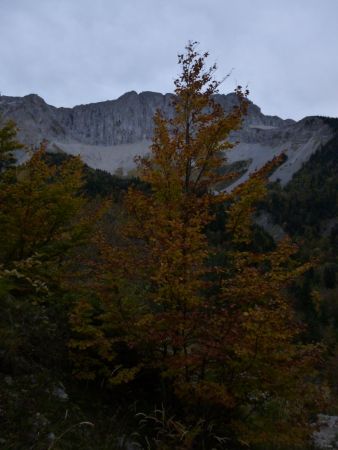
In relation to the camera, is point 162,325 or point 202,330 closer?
point 202,330

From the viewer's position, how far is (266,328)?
5984 millimetres

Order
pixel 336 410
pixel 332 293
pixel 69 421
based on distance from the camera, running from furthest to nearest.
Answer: pixel 332 293 → pixel 336 410 → pixel 69 421

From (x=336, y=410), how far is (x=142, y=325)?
1032cm

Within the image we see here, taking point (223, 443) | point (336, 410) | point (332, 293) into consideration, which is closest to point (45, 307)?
point (223, 443)

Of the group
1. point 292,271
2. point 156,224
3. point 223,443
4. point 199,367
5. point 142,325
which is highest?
point 156,224

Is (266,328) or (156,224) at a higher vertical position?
(156,224)

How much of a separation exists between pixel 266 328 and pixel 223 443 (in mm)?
2194

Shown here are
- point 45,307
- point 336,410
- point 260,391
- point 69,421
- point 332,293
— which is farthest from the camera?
point 332,293

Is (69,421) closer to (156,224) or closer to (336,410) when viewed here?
(156,224)

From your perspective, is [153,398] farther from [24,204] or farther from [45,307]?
[24,204]

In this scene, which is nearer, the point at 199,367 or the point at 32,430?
the point at 32,430

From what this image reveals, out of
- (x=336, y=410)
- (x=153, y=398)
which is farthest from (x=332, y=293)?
(x=153, y=398)

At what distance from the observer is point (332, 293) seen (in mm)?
75375

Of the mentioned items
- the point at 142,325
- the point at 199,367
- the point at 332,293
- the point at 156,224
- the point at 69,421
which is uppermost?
the point at 156,224
